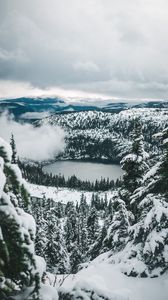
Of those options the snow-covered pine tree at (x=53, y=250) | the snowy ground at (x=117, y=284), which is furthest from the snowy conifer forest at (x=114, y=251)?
the snow-covered pine tree at (x=53, y=250)

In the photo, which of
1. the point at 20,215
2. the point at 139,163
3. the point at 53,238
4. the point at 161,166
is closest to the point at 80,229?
the point at 53,238

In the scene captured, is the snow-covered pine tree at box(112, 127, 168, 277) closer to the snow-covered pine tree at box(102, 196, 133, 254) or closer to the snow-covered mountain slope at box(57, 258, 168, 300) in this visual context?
the snow-covered mountain slope at box(57, 258, 168, 300)

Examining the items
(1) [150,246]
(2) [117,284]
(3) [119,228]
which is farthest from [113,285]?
(3) [119,228]

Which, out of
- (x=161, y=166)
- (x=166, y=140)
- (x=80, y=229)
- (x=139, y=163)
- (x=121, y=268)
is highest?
(x=166, y=140)

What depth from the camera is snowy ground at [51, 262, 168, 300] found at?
27.1ft

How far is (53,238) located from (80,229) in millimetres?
→ 33514

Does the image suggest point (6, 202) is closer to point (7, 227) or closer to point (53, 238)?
point (7, 227)

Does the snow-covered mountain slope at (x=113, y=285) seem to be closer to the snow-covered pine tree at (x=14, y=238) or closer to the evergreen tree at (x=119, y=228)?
the snow-covered pine tree at (x=14, y=238)

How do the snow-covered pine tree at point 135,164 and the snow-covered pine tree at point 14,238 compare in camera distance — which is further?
the snow-covered pine tree at point 135,164

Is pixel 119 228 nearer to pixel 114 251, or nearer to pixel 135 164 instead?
pixel 114 251

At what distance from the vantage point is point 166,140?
13.3 metres

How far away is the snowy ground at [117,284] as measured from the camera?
825 centimetres

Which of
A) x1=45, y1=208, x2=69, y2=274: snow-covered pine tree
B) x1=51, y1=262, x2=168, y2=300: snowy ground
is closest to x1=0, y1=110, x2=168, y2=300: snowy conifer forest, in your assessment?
x1=51, y1=262, x2=168, y2=300: snowy ground

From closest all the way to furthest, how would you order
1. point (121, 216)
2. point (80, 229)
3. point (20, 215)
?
point (20, 215) → point (121, 216) → point (80, 229)
